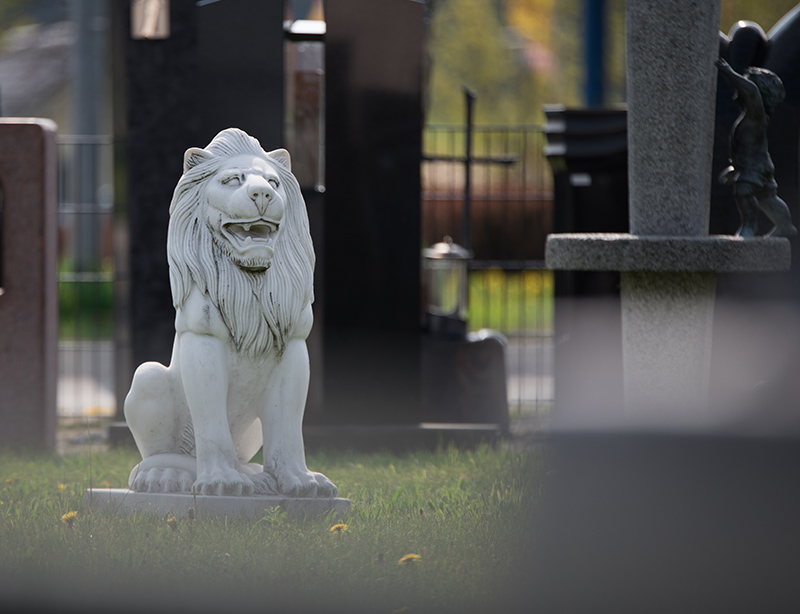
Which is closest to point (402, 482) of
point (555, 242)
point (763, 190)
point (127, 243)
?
point (555, 242)

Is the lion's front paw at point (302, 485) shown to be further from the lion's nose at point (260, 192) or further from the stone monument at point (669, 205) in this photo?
the stone monument at point (669, 205)

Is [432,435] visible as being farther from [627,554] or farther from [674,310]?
[627,554]

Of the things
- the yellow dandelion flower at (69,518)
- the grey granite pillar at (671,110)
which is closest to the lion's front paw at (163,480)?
the yellow dandelion flower at (69,518)

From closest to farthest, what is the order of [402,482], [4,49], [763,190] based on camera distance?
[763,190] → [402,482] → [4,49]

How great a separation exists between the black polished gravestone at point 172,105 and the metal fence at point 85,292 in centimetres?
204

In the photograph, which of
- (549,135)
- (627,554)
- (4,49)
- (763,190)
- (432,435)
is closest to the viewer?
(627,554)

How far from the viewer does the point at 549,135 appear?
23.1 feet

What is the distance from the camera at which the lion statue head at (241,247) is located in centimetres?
387

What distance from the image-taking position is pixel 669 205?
4262mm

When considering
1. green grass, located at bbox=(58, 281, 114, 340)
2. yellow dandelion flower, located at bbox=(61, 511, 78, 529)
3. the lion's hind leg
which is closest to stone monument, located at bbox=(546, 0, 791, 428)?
the lion's hind leg

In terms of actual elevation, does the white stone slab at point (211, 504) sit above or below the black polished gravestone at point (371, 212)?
below

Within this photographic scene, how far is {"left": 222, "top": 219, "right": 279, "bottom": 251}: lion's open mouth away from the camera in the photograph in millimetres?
3867

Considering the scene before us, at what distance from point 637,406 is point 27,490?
288cm

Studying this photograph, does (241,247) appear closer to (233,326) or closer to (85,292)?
(233,326)
